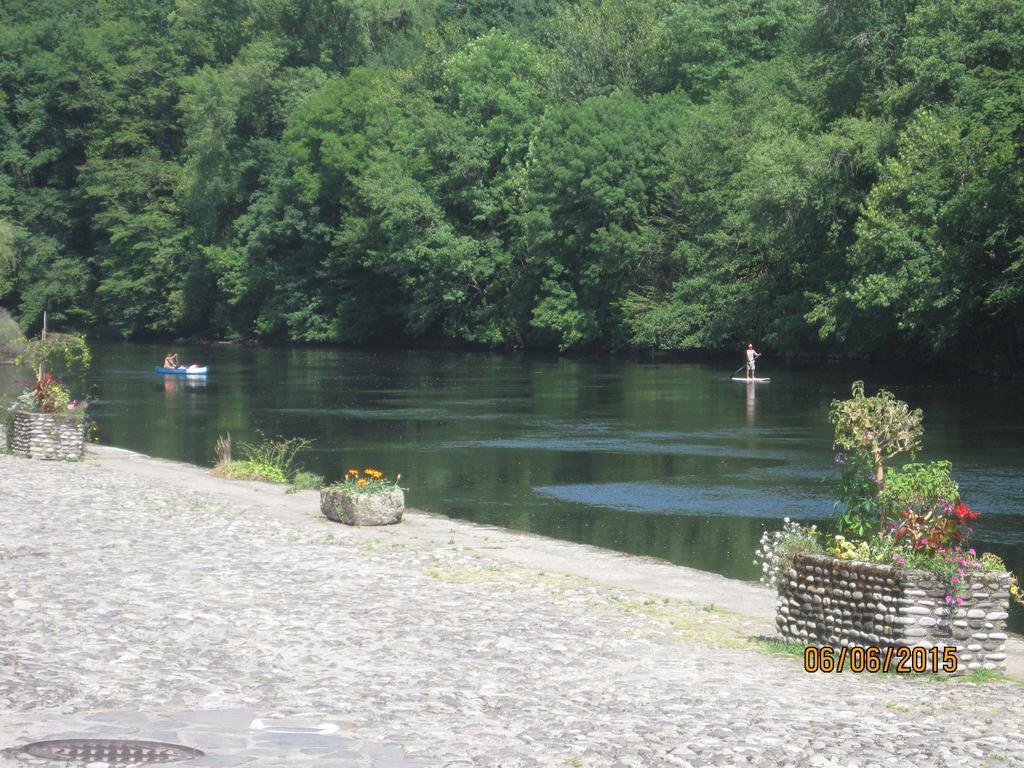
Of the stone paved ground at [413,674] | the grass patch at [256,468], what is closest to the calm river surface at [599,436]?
the grass patch at [256,468]

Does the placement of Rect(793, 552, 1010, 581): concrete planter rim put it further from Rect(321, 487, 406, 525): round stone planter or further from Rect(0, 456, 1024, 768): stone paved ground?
Rect(321, 487, 406, 525): round stone planter

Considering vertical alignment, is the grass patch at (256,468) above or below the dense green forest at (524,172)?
below

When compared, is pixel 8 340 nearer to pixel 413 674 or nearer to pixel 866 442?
pixel 866 442

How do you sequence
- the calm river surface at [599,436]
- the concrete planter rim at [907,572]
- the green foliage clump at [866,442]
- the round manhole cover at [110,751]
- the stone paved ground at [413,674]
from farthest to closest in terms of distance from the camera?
the calm river surface at [599,436]
the green foliage clump at [866,442]
the concrete planter rim at [907,572]
the stone paved ground at [413,674]
the round manhole cover at [110,751]

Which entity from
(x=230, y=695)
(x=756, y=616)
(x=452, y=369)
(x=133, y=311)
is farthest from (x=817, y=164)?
(x=133, y=311)

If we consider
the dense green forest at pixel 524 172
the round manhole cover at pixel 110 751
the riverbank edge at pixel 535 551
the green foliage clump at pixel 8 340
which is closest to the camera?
the round manhole cover at pixel 110 751

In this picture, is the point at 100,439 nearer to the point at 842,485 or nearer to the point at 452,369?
the point at 842,485

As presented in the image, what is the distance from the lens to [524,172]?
82438mm

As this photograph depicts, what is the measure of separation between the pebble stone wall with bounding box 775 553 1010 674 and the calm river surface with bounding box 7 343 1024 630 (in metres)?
7.48

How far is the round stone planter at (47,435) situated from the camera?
96.1ft

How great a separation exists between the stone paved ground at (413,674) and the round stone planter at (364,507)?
324 cm

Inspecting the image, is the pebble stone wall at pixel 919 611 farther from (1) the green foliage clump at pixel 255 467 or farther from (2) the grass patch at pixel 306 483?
(1) the green foliage clump at pixel 255 467

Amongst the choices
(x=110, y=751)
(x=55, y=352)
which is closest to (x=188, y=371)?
(x=55, y=352)
